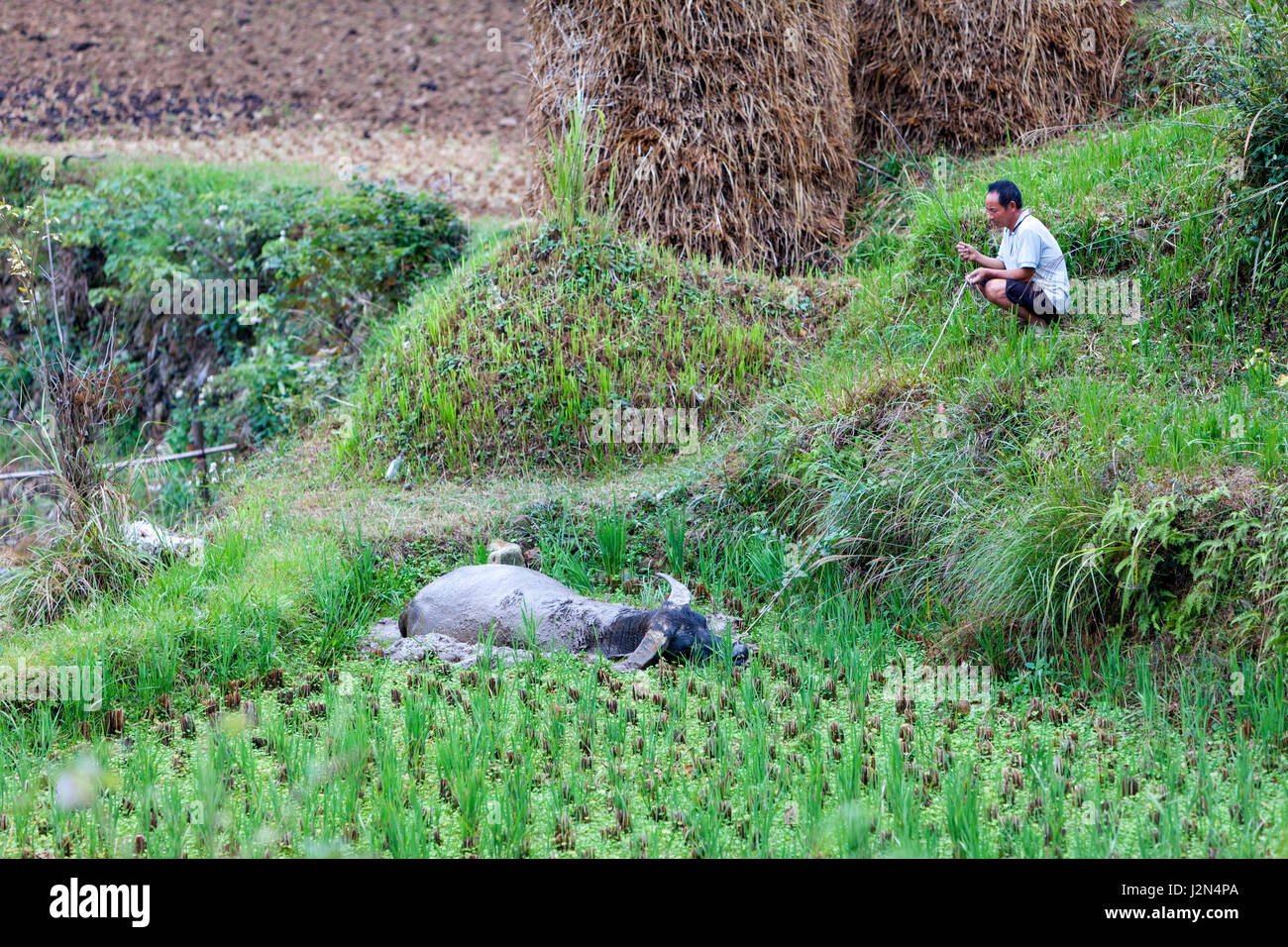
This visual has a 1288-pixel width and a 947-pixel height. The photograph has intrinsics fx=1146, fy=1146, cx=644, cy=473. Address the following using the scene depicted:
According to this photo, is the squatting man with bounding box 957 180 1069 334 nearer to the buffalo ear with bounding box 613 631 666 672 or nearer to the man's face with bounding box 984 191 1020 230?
the man's face with bounding box 984 191 1020 230

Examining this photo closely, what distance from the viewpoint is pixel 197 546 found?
5.62 metres

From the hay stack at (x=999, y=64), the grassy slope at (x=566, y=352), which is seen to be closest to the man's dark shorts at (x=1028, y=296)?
the grassy slope at (x=566, y=352)

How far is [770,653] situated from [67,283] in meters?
8.08

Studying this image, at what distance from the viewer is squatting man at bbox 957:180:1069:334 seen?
615 cm

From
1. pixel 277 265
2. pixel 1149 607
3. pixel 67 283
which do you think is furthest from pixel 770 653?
pixel 67 283

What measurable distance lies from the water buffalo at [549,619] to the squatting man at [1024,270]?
251 cm

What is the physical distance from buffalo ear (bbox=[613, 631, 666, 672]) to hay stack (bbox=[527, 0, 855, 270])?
4123 mm

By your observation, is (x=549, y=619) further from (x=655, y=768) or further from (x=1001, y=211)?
(x=1001, y=211)

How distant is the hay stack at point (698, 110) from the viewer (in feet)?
26.9

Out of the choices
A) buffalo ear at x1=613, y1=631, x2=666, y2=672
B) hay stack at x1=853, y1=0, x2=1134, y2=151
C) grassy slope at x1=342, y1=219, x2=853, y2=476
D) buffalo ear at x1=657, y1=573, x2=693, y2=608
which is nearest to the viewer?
buffalo ear at x1=613, y1=631, x2=666, y2=672

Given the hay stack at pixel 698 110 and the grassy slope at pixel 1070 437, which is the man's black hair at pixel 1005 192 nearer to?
the grassy slope at pixel 1070 437

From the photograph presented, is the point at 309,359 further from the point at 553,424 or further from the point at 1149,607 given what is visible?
the point at 1149,607

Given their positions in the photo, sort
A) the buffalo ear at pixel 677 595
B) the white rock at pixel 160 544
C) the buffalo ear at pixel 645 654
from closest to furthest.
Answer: the buffalo ear at pixel 645 654
the buffalo ear at pixel 677 595
the white rock at pixel 160 544

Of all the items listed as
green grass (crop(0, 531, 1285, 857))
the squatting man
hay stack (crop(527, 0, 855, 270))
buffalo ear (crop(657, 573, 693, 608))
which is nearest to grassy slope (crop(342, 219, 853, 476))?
hay stack (crop(527, 0, 855, 270))
